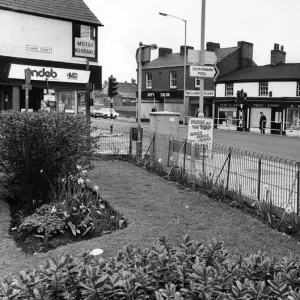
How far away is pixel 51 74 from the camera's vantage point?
24.8 meters

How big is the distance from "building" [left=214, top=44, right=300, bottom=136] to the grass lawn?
3139cm

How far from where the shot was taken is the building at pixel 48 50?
23.5 meters

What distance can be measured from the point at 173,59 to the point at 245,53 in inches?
338

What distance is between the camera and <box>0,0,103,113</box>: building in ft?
77.0

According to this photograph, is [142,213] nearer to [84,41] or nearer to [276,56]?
[84,41]

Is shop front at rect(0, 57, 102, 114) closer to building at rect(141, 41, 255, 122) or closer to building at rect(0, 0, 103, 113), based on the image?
building at rect(0, 0, 103, 113)

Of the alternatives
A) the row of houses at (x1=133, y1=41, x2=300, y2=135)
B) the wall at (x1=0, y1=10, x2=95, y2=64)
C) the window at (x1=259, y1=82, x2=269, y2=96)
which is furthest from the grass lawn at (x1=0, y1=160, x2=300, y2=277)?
the window at (x1=259, y1=82, x2=269, y2=96)

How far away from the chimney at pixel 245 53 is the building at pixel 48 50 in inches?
1031

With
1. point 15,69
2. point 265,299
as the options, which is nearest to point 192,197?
point 265,299

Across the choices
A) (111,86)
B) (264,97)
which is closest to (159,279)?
(111,86)

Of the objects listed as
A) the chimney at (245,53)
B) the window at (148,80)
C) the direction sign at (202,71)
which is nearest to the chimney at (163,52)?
the window at (148,80)

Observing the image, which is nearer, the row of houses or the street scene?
the street scene

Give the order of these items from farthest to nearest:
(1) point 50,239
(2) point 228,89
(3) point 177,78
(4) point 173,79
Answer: (4) point 173,79, (3) point 177,78, (2) point 228,89, (1) point 50,239

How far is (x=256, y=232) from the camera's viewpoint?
6277mm
